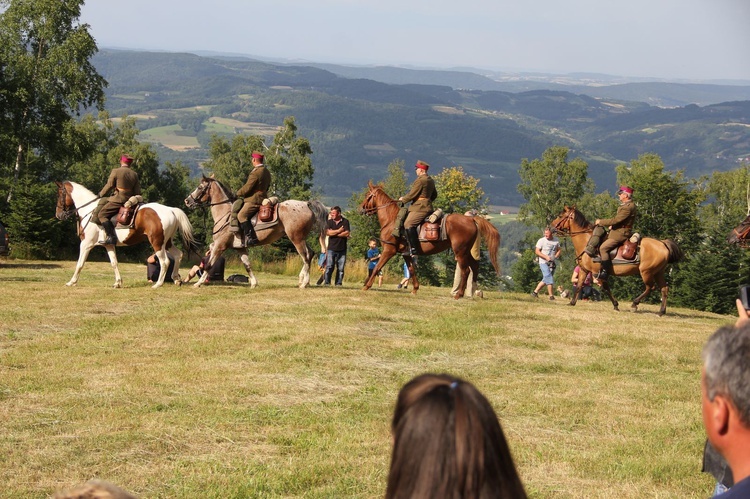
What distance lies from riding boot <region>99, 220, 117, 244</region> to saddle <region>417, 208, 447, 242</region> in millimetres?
6667

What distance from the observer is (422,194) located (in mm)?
19031

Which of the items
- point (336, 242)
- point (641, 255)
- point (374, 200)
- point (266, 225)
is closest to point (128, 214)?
point (266, 225)

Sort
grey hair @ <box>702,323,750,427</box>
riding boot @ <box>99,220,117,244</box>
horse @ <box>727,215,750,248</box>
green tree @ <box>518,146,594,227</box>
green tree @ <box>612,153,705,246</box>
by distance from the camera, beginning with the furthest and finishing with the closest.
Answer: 1. green tree @ <box>518,146,594,227</box>
2. green tree @ <box>612,153,705,246</box>
3. horse @ <box>727,215,750,248</box>
4. riding boot @ <box>99,220,117,244</box>
5. grey hair @ <box>702,323,750,427</box>

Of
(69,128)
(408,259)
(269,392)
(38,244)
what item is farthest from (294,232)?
(69,128)

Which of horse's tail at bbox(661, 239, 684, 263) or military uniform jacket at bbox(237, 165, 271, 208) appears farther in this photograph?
horse's tail at bbox(661, 239, 684, 263)

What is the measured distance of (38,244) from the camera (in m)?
31.7

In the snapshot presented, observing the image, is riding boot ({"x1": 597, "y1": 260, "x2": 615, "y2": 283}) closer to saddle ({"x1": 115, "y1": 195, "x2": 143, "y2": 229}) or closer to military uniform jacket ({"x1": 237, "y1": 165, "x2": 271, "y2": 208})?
military uniform jacket ({"x1": 237, "y1": 165, "x2": 271, "y2": 208})

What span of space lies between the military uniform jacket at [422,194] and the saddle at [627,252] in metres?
4.06

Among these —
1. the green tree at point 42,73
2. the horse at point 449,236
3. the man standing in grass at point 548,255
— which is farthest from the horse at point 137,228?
the green tree at point 42,73

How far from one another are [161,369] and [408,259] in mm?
9670

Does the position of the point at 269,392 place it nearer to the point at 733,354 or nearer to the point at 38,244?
the point at 733,354

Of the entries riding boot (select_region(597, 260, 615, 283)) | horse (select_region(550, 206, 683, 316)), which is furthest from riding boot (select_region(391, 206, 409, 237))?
riding boot (select_region(597, 260, 615, 283))

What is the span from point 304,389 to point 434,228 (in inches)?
358

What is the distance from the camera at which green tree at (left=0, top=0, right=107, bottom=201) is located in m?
41.0
